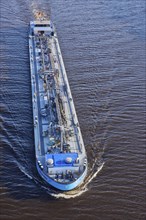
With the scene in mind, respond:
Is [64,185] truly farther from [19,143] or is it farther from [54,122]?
[54,122]

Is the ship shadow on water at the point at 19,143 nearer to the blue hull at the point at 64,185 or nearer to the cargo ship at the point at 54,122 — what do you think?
the blue hull at the point at 64,185

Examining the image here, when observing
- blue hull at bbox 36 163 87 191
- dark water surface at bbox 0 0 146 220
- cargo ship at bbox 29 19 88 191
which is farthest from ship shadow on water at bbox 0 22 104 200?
cargo ship at bbox 29 19 88 191

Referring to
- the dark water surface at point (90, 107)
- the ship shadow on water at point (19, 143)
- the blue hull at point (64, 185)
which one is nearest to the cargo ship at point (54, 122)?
the blue hull at point (64, 185)

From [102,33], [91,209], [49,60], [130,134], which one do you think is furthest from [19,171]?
[102,33]

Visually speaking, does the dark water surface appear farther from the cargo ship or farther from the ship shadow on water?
the cargo ship

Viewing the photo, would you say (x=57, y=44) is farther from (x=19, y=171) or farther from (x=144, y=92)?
(x=19, y=171)
